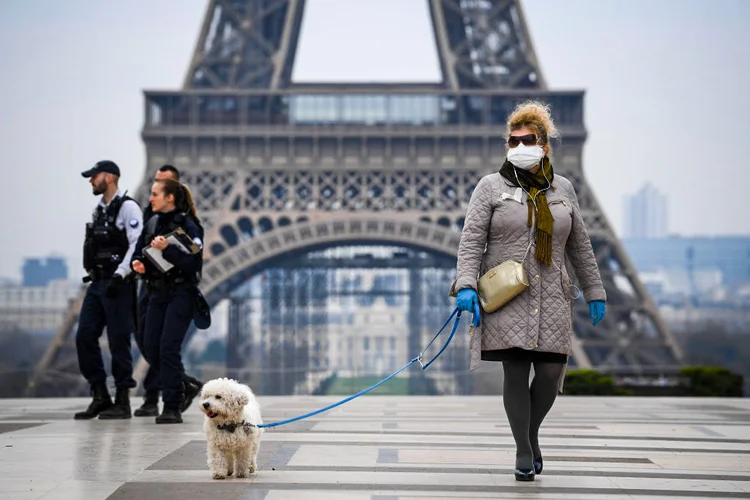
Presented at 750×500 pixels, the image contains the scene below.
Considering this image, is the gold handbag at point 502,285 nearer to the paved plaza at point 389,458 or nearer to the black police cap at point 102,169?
the paved plaza at point 389,458

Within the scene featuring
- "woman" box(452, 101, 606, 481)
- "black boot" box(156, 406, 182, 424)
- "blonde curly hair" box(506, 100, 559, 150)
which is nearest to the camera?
"woman" box(452, 101, 606, 481)

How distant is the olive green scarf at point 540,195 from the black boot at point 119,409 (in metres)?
5.18

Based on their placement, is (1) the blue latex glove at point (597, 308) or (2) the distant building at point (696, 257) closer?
(1) the blue latex glove at point (597, 308)

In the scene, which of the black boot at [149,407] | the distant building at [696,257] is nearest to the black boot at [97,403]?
the black boot at [149,407]

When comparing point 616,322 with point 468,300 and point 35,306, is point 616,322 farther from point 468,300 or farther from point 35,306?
point 468,300

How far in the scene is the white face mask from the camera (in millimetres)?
7070

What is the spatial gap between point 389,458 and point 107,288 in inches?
160

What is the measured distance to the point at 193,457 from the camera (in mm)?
7660

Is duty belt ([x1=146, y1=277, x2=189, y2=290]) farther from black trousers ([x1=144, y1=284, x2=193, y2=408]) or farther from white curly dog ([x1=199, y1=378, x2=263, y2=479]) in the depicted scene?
white curly dog ([x1=199, y1=378, x2=263, y2=479])

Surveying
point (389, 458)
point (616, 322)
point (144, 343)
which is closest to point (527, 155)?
point (389, 458)

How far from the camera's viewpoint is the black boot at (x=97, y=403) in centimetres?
1095

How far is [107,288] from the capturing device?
10.8m

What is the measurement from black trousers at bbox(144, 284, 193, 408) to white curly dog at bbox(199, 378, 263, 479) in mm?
3533

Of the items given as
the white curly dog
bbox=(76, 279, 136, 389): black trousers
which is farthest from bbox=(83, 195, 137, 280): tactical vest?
the white curly dog
